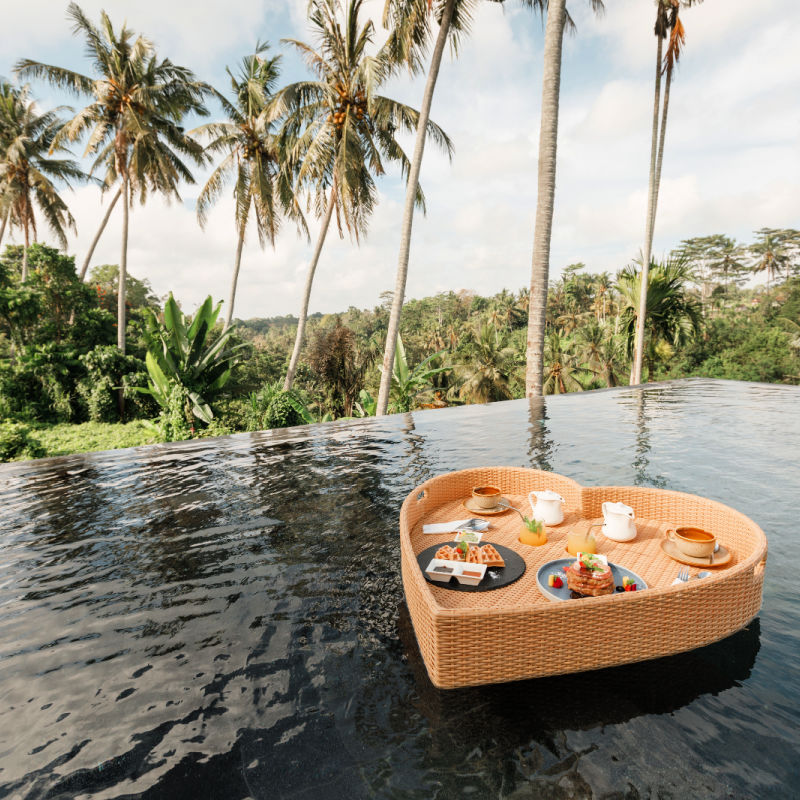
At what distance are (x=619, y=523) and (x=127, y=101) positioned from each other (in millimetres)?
21606

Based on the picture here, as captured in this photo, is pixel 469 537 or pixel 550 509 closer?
pixel 469 537

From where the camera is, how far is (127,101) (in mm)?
16062

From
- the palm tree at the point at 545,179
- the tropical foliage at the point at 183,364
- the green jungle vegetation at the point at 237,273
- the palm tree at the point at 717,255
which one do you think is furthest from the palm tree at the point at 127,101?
the palm tree at the point at 717,255

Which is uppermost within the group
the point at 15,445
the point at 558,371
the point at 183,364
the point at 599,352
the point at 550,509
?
the point at 183,364

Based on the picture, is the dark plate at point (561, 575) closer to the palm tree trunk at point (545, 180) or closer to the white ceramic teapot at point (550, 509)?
the white ceramic teapot at point (550, 509)

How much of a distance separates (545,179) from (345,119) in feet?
20.9

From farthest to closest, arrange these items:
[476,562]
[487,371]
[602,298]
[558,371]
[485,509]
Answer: [602,298] < [558,371] < [487,371] < [485,509] < [476,562]

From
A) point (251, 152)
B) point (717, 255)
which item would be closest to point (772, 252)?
point (717, 255)

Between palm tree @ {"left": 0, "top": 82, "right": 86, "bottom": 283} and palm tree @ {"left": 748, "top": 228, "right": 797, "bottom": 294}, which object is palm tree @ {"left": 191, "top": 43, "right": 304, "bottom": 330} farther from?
palm tree @ {"left": 748, "top": 228, "right": 797, "bottom": 294}

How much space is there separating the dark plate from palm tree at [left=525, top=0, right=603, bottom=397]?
7926 mm

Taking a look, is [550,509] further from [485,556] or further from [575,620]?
[575,620]

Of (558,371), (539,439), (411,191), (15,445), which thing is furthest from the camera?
(558,371)

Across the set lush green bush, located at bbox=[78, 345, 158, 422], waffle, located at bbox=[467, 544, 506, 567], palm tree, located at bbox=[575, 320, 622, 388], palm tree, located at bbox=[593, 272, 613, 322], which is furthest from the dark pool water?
palm tree, located at bbox=[593, 272, 613, 322]

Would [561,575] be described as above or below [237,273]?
below
